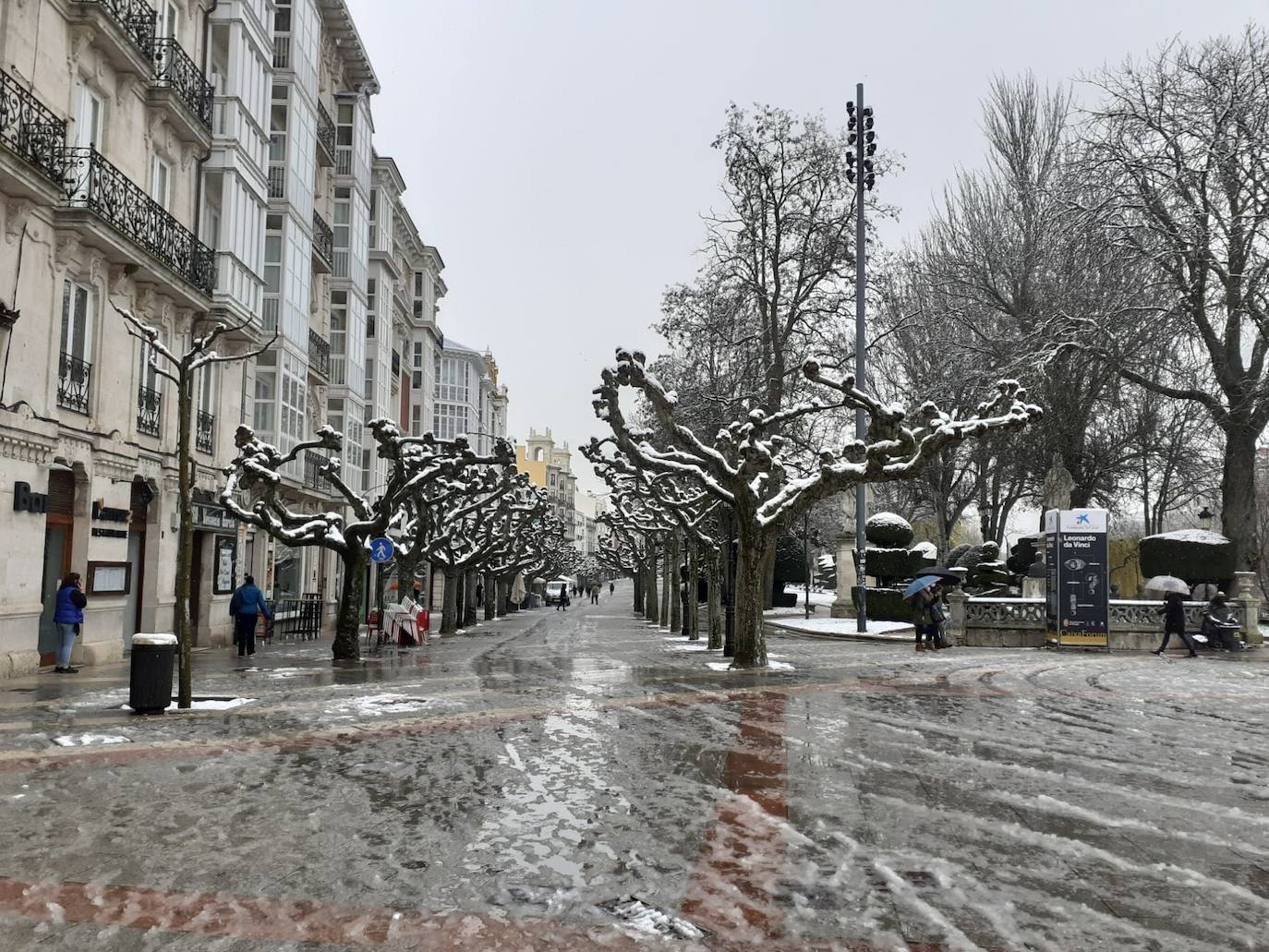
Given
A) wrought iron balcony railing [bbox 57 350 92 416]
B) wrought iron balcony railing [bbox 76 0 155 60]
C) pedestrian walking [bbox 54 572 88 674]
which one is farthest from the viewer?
wrought iron balcony railing [bbox 76 0 155 60]

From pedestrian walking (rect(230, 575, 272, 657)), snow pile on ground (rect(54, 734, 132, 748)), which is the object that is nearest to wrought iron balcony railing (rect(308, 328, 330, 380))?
pedestrian walking (rect(230, 575, 272, 657))

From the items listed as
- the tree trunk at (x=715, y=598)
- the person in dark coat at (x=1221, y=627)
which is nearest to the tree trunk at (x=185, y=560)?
the tree trunk at (x=715, y=598)

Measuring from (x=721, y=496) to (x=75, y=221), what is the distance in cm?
1193

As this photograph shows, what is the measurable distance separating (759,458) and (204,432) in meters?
13.7

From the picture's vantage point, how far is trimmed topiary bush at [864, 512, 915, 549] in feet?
122

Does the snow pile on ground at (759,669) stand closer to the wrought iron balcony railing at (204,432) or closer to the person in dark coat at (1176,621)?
the person in dark coat at (1176,621)

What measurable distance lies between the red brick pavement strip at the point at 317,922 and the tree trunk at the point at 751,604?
43.9ft

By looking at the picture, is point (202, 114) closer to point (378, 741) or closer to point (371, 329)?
point (378, 741)

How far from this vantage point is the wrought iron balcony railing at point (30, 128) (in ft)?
50.3

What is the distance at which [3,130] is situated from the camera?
1534 centimetres

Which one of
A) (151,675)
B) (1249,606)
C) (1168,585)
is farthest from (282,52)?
(1249,606)

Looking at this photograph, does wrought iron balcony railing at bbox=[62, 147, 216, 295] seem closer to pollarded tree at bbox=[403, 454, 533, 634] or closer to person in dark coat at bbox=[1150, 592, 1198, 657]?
pollarded tree at bbox=[403, 454, 533, 634]

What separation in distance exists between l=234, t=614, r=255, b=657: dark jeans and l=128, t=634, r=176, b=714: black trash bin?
9845mm

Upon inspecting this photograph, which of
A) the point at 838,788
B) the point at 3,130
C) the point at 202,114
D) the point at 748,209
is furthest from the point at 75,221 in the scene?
the point at 748,209
